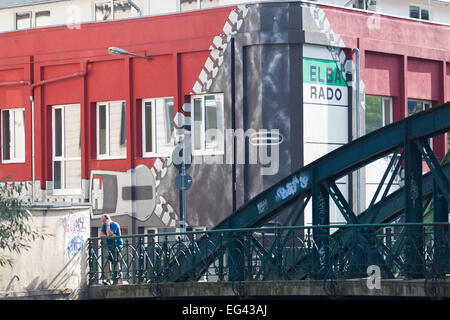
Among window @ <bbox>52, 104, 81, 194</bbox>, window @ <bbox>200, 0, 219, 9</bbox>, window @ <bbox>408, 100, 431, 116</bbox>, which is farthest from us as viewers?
window @ <bbox>52, 104, 81, 194</bbox>

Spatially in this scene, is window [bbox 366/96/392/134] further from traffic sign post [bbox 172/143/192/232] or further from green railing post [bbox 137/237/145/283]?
green railing post [bbox 137/237/145/283]

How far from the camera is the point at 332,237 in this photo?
23.1 m

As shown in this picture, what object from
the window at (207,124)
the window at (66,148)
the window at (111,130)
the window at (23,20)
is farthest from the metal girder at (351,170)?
the window at (23,20)

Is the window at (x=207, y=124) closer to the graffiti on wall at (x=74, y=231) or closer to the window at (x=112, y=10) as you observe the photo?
the window at (x=112, y=10)

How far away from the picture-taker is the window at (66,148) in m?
38.8

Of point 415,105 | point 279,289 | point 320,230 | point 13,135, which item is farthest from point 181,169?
point 320,230

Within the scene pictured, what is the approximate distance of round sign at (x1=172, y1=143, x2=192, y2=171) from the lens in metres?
35.6

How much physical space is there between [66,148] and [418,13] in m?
12.2

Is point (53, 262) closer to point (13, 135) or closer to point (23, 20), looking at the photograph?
point (13, 135)

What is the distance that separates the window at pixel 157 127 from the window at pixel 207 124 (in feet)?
2.65

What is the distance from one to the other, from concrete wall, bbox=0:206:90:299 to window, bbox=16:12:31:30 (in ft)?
51.3

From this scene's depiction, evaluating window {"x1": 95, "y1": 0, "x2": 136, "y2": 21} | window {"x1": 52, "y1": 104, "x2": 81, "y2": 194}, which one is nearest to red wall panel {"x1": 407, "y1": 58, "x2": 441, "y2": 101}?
window {"x1": 95, "y1": 0, "x2": 136, "y2": 21}

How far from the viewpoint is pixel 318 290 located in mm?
23219

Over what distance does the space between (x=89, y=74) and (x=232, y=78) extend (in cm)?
516
